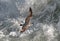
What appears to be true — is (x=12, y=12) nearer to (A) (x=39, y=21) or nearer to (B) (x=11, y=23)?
(B) (x=11, y=23)

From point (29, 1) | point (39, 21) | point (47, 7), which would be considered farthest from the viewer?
point (29, 1)

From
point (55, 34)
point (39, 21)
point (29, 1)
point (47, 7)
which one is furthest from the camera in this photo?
point (29, 1)

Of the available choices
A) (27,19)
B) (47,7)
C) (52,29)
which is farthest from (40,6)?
(52,29)

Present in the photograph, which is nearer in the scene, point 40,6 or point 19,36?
point 19,36

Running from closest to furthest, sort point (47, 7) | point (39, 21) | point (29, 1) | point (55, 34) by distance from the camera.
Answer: point (55, 34), point (39, 21), point (47, 7), point (29, 1)

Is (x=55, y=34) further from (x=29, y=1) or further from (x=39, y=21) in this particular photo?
(x=29, y=1)

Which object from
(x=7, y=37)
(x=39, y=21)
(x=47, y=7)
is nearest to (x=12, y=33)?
(x=7, y=37)
